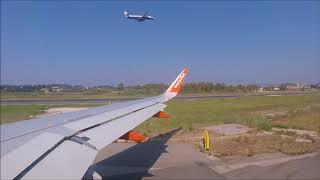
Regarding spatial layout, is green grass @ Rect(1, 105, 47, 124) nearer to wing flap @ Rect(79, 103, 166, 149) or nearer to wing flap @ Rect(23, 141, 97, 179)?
wing flap @ Rect(79, 103, 166, 149)

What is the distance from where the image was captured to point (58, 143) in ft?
14.7

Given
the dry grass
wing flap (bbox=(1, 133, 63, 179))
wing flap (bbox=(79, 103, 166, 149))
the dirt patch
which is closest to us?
wing flap (bbox=(1, 133, 63, 179))

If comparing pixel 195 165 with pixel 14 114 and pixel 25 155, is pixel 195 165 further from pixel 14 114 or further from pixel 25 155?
pixel 14 114

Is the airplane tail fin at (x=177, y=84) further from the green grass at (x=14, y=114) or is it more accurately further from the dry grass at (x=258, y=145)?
the green grass at (x=14, y=114)

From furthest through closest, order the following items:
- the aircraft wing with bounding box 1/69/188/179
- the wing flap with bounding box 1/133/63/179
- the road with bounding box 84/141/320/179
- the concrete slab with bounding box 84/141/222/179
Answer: the concrete slab with bounding box 84/141/222/179 → the road with bounding box 84/141/320/179 → the aircraft wing with bounding box 1/69/188/179 → the wing flap with bounding box 1/133/63/179

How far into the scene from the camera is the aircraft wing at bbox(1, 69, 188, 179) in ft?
11.2

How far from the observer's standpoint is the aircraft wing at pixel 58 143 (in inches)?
135

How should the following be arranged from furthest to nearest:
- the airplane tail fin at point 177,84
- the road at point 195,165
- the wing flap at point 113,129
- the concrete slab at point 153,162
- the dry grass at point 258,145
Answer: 1. the dry grass at point 258,145
2. the airplane tail fin at point 177,84
3. the concrete slab at point 153,162
4. the road at point 195,165
5. the wing flap at point 113,129

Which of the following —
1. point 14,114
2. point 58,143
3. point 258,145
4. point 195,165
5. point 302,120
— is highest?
point 58,143

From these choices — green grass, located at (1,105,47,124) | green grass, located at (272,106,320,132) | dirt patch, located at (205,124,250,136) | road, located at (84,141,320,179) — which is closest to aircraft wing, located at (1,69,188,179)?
road, located at (84,141,320,179)

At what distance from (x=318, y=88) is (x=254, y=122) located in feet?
36.3

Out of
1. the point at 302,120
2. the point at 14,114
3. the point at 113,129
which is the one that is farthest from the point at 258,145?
the point at 14,114

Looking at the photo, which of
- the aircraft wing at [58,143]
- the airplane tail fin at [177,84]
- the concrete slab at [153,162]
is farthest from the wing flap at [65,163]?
the airplane tail fin at [177,84]

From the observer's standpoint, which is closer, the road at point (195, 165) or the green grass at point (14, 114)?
the road at point (195, 165)
